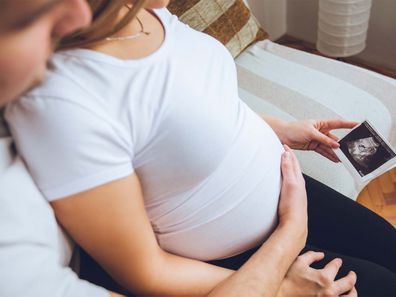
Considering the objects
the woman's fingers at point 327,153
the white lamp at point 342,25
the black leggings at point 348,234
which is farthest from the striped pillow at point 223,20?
the black leggings at point 348,234

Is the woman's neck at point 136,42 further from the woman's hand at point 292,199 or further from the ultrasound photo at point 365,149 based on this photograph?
the ultrasound photo at point 365,149

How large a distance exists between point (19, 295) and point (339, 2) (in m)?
1.76

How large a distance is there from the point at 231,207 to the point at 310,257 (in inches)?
8.1

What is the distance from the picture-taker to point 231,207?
78 cm

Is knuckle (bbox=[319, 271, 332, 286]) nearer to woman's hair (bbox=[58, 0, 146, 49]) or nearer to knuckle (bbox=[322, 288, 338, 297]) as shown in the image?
knuckle (bbox=[322, 288, 338, 297])

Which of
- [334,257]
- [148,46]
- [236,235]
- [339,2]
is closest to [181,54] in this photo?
[148,46]

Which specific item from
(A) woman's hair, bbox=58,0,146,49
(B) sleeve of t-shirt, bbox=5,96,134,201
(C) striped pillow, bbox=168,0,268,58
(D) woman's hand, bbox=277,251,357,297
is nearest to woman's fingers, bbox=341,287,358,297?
(D) woman's hand, bbox=277,251,357,297

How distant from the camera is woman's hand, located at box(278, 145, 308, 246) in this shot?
2.77 feet

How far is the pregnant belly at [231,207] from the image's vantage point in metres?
0.75

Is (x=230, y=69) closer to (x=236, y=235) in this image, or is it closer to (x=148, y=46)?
(x=148, y=46)

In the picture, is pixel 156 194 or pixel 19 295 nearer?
pixel 19 295

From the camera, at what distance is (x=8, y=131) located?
576 millimetres

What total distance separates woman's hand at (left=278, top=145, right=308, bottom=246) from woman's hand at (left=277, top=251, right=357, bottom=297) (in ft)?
0.19

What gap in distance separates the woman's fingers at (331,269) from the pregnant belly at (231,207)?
13cm
